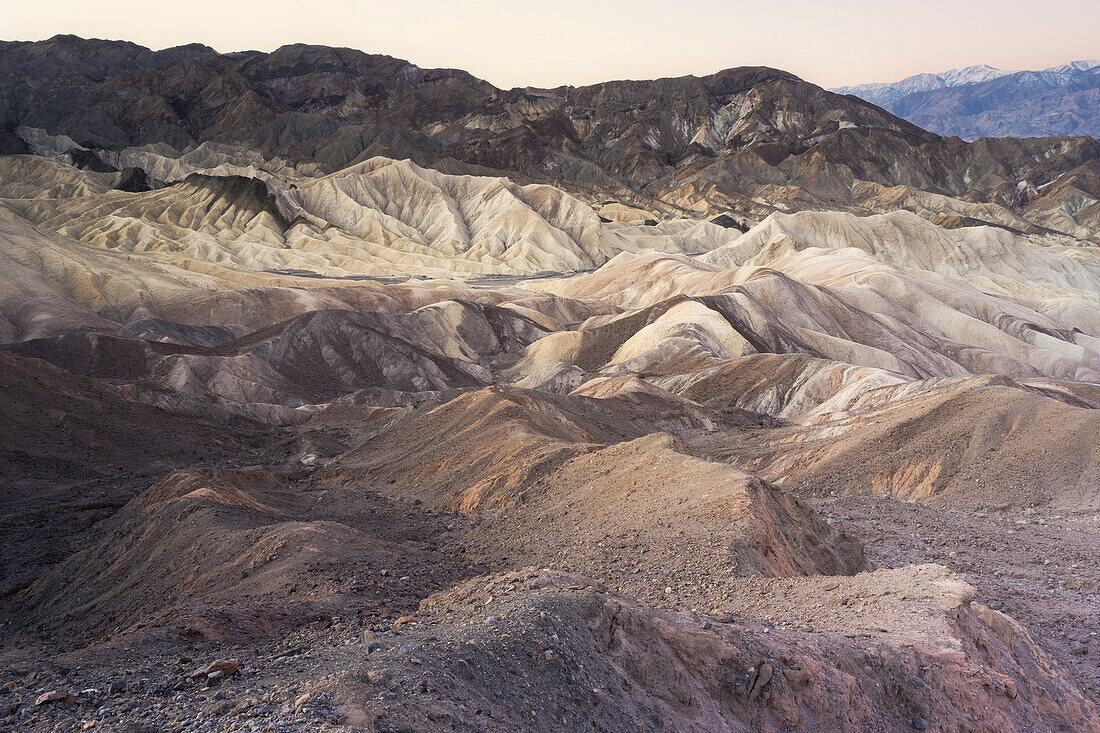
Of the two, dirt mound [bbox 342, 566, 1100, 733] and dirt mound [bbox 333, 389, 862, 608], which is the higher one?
dirt mound [bbox 342, 566, 1100, 733]

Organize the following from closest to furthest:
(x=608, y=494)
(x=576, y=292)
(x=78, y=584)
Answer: (x=78, y=584)
(x=608, y=494)
(x=576, y=292)

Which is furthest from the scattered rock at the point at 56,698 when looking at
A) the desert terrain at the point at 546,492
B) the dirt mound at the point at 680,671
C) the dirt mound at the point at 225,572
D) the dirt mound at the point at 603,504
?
the dirt mound at the point at 603,504

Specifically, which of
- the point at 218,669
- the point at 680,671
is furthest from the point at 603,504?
the point at 218,669

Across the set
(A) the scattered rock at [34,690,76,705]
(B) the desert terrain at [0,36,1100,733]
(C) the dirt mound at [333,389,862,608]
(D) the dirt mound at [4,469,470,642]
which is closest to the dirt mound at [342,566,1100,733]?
(B) the desert terrain at [0,36,1100,733]

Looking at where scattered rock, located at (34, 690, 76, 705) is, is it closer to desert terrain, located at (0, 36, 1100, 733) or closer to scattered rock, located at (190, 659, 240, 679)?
desert terrain, located at (0, 36, 1100, 733)

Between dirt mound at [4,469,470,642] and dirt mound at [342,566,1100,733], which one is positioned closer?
dirt mound at [342,566,1100,733]

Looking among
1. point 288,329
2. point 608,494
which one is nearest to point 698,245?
point 288,329

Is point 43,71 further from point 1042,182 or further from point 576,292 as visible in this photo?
point 1042,182

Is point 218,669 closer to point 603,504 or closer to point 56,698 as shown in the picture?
point 56,698

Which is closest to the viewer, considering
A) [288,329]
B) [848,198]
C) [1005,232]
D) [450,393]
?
[450,393]

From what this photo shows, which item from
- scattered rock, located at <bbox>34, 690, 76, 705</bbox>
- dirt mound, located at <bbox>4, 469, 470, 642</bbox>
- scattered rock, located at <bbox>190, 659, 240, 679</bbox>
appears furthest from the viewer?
dirt mound, located at <bbox>4, 469, 470, 642</bbox>

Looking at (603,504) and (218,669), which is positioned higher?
(218,669)
